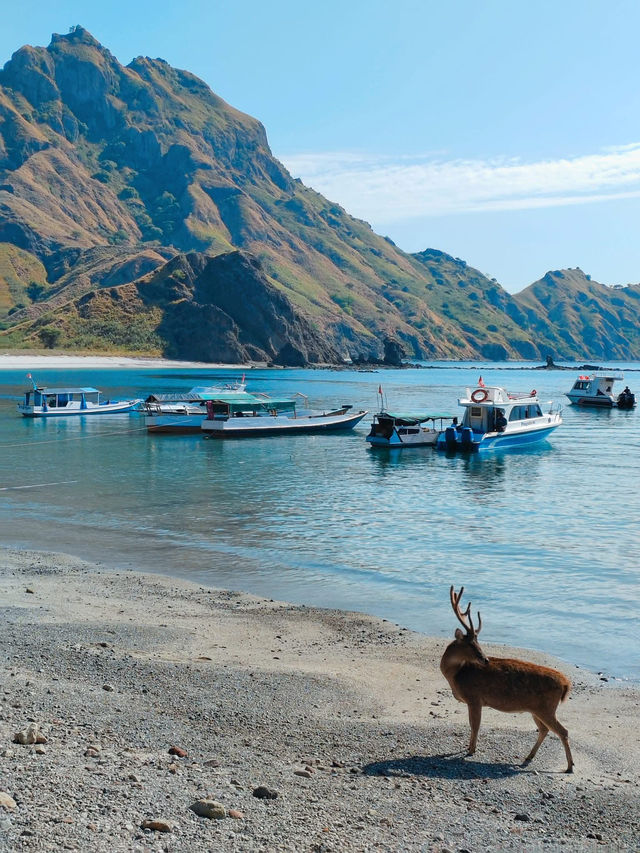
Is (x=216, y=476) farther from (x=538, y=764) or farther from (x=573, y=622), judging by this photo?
(x=538, y=764)

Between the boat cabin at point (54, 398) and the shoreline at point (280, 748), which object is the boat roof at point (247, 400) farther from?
the shoreline at point (280, 748)

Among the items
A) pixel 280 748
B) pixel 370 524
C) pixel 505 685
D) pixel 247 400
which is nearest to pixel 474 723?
pixel 505 685

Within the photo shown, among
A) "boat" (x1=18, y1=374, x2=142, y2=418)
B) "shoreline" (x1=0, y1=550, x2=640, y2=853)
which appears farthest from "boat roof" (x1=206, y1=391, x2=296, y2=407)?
"shoreline" (x1=0, y1=550, x2=640, y2=853)

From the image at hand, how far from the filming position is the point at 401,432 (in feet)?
200

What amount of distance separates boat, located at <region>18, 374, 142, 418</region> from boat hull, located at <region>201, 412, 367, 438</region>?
18055 mm

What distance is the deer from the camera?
9.92 meters

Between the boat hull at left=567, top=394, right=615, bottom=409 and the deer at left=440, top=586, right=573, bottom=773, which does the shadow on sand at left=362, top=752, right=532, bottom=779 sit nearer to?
the deer at left=440, top=586, right=573, bottom=773

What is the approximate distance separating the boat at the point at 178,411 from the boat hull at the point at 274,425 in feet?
8.63

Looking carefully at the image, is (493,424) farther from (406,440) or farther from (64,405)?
(64,405)

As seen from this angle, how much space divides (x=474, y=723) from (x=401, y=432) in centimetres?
5118

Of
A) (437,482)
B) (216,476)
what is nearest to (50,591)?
(216,476)

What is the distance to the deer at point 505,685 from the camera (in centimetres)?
992

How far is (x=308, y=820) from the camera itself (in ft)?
26.3

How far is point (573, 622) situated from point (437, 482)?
2632 centimetres
